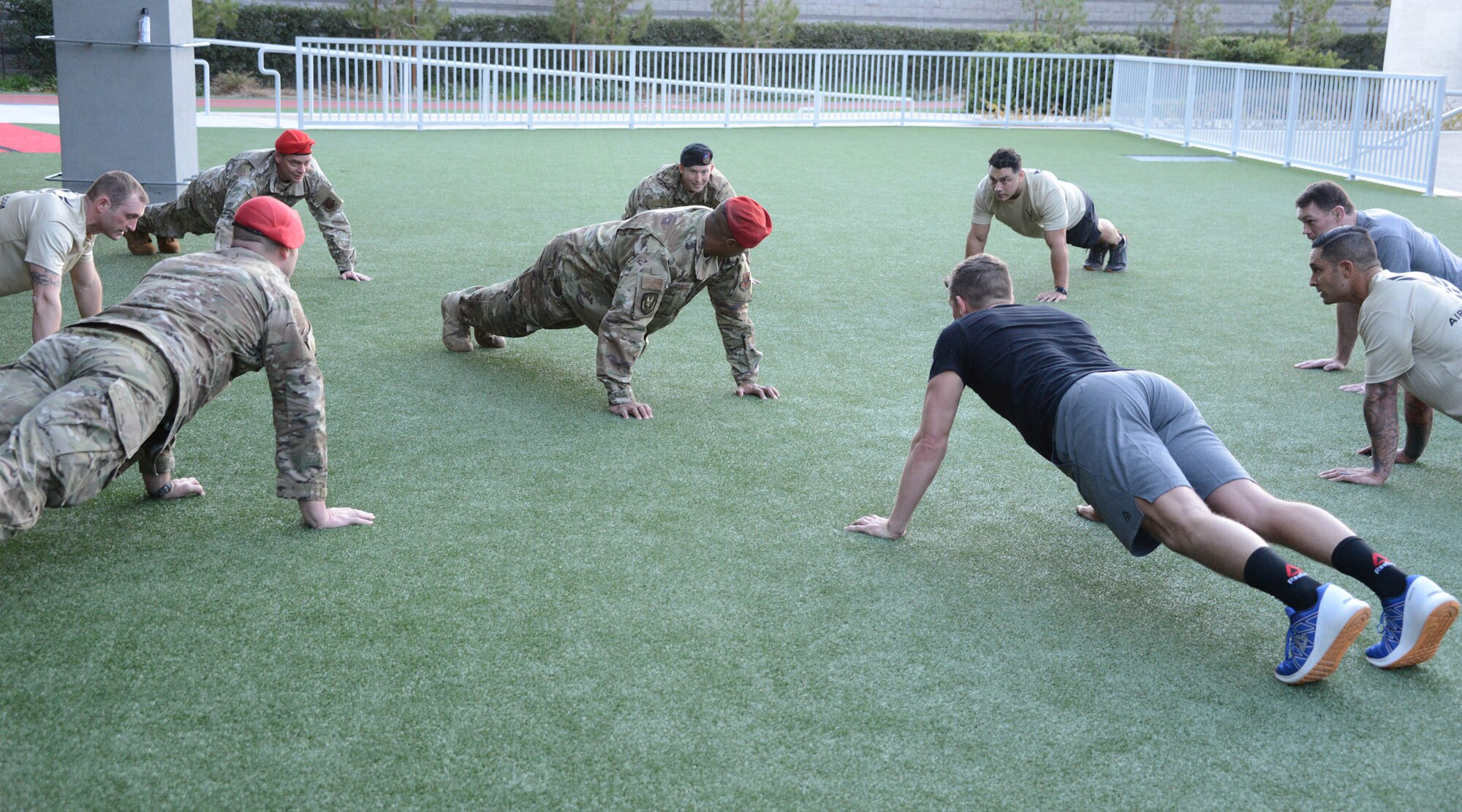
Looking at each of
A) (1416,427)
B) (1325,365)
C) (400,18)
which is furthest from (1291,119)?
(400,18)

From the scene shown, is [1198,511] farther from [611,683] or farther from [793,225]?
[793,225]

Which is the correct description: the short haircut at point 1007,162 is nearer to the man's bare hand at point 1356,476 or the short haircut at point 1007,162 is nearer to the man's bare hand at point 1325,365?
the man's bare hand at point 1325,365

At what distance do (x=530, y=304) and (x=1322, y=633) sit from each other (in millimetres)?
3899

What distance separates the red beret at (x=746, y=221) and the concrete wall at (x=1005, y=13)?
31.6 meters

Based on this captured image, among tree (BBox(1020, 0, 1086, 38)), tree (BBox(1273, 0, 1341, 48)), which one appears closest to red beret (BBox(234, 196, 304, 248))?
tree (BBox(1020, 0, 1086, 38))

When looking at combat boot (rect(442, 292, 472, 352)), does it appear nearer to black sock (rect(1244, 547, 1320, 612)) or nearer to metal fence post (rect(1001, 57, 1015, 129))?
black sock (rect(1244, 547, 1320, 612))

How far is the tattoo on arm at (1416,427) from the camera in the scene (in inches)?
194

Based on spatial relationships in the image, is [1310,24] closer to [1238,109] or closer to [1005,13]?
[1005,13]

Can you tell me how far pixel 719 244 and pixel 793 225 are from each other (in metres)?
6.06

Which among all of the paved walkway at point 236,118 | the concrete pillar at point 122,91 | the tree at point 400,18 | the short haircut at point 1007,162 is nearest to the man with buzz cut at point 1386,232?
the short haircut at point 1007,162

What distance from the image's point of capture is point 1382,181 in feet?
47.8

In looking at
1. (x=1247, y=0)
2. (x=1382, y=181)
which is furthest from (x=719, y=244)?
(x=1247, y=0)

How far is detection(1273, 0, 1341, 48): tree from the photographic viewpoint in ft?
108

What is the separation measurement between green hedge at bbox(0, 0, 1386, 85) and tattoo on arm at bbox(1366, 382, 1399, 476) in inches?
878
